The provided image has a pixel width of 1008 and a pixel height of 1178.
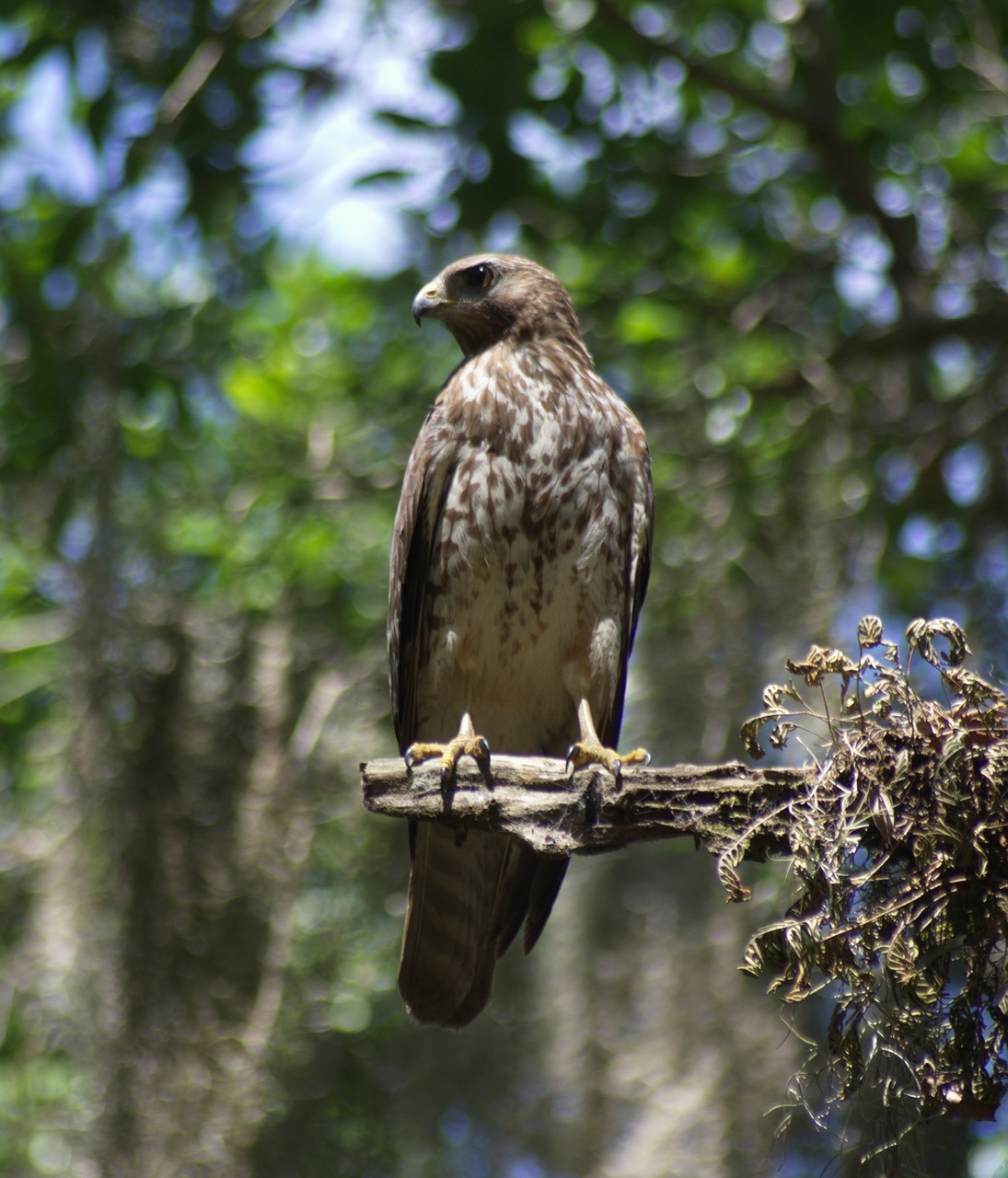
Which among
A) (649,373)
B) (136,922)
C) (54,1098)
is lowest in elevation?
(54,1098)

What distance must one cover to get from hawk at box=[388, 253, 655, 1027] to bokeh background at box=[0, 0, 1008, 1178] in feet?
3.76

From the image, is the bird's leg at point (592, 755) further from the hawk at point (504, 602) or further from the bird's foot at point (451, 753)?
the bird's foot at point (451, 753)

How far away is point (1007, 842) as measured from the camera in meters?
2.29

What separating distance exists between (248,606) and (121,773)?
113 cm

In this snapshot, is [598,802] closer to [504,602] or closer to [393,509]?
[504,602]

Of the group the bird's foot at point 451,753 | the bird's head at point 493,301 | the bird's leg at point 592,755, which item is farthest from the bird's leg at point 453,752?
the bird's head at point 493,301

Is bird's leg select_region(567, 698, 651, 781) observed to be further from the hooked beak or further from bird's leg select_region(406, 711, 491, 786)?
the hooked beak

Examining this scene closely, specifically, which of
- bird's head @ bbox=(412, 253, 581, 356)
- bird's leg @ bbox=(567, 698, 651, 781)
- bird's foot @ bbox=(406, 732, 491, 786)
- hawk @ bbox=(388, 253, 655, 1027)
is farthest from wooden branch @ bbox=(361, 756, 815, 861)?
bird's head @ bbox=(412, 253, 581, 356)

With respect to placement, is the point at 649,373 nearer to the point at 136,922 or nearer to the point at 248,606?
the point at 248,606

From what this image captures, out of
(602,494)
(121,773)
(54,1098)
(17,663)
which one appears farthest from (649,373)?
(54,1098)

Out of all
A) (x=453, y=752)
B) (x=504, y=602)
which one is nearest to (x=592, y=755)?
(x=453, y=752)

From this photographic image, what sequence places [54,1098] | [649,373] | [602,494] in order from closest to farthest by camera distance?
[602,494] → [54,1098] → [649,373]

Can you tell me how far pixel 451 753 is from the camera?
3.02m

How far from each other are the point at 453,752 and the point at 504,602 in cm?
79
